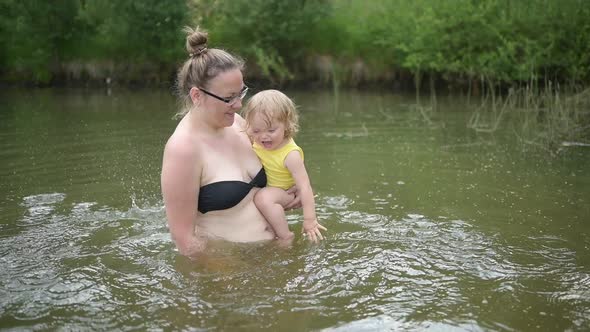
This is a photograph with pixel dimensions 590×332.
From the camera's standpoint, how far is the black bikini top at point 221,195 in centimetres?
443

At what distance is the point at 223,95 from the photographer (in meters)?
4.30

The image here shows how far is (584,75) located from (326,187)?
1245 cm

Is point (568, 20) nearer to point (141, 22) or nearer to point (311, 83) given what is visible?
point (311, 83)

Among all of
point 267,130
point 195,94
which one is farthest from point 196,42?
point 267,130

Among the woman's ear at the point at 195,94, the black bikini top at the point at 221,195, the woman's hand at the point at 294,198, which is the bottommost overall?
the woman's hand at the point at 294,198

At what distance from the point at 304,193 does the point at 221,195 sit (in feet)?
2.14

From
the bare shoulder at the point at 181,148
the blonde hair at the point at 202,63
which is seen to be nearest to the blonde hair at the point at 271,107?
the blonde hair at the point at 202,63

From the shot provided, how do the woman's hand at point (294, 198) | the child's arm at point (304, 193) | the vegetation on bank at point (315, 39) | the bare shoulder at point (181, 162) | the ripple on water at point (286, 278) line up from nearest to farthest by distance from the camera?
the ripple on water at point (286, 278), the bare shoulder at point (181, 162), the child's arm at point (304, 193), the woman's hand at point (294, 198), the vegetation on bank at point (315, 39)

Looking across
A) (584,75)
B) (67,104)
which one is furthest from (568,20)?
(67,104)

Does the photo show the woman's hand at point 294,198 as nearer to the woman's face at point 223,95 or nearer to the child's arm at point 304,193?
the child's arm at point 304,193

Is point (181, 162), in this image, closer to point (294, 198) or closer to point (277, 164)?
point (277, 164)

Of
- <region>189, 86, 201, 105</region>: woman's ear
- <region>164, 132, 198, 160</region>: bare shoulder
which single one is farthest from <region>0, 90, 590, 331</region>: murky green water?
<region>189, 86, 201, 105</region>: woman's ear

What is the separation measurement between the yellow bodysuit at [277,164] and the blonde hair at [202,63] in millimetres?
725

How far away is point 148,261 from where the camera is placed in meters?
4.69
